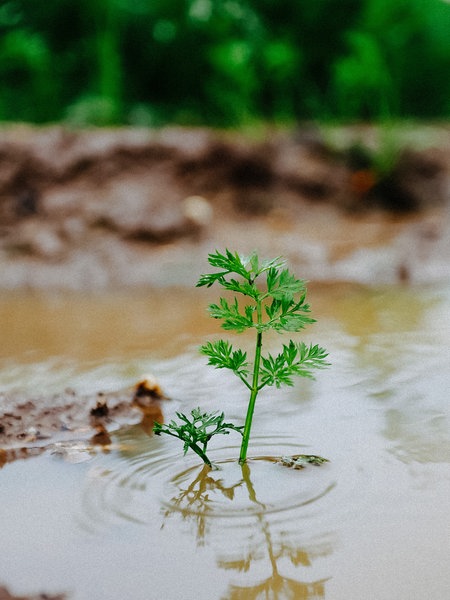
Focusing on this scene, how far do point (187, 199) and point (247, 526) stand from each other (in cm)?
402

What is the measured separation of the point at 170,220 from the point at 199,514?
11.8 ft

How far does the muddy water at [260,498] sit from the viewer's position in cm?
135

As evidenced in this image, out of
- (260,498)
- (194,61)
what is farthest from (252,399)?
(194,61)

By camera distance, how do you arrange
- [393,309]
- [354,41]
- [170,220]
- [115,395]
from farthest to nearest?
[354,41] → [170,220] → [393,309] → [115,395]

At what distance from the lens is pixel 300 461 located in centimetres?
177

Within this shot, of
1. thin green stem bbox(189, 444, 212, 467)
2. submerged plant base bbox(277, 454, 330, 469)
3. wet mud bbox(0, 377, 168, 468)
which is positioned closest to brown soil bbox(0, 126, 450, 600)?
wet mud bbox(0, 377, 168, 468)

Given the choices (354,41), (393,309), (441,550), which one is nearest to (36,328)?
(393,309)

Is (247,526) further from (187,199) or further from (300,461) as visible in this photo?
(187,199)

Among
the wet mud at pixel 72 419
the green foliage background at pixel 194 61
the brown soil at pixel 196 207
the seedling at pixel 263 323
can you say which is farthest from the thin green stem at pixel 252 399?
the green foliage background at pixel 194 61

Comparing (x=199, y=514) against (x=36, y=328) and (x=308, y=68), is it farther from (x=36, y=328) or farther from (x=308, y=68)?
(x=308, y=68)

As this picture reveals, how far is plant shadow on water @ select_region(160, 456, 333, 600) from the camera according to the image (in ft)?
4.37

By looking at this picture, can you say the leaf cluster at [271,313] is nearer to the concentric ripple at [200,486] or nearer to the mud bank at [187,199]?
the concentric ripple at [200,486]

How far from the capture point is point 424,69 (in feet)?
22.7

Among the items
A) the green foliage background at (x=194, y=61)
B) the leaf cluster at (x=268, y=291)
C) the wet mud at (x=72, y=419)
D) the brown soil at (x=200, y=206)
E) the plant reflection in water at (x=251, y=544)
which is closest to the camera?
the plant reflection in water at (x=251, y=544)
